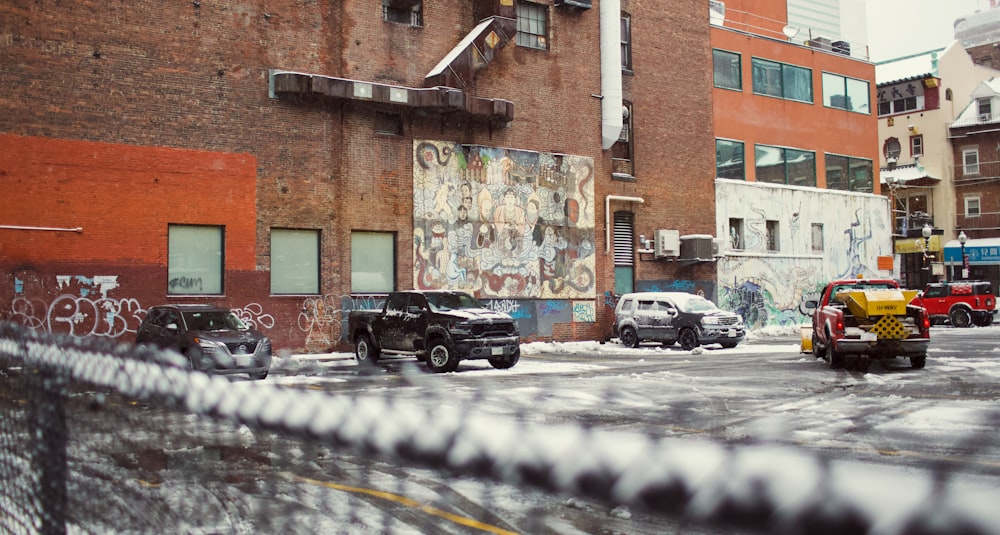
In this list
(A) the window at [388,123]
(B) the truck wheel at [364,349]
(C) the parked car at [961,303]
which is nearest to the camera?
(B) the truck wheel at [364,349]

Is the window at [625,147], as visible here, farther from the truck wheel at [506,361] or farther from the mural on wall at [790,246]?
the truck wheel at [506,361]

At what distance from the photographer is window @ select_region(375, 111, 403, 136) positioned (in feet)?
89.6

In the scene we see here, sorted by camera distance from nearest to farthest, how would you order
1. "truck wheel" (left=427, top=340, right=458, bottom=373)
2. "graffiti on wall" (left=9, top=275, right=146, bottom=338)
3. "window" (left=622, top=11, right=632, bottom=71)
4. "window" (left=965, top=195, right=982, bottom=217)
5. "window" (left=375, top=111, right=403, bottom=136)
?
"truck wheel" (left=427, top=340, right=458, bottom=373)
"graffiti on wall" (left=9, top=275, right=146, bottom=338)
"window" (left=375, top=111, right=403, bottom=136)
"window" (left=622, top=11, right=632, bottom=71)
"window" (left=965, top=195, right=982, bottom=217)

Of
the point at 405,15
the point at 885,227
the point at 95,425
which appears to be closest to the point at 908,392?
the point at 95,425

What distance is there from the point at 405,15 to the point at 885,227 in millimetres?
26279

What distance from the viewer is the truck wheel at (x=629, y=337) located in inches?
1120

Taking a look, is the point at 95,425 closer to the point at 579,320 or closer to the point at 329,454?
the point at 329,454

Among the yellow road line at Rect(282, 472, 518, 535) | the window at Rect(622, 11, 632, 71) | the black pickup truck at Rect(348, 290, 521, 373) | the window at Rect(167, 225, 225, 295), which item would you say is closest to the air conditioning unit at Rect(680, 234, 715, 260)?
the window at Rect(622, 11, 632, 71)

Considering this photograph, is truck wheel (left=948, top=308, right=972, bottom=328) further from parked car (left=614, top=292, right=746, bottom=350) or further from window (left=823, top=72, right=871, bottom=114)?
parked car (left=614, top=292, right=746, bottom=350)

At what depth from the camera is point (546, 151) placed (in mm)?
30672

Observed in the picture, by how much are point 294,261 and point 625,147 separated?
14.1 m

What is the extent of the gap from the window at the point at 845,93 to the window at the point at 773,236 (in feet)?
21.7

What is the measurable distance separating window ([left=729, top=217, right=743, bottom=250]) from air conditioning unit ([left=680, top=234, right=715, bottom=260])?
9.76 feet

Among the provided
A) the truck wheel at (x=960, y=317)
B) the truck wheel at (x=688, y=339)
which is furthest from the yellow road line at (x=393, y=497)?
the truck wheel at (x=960, y=317)
